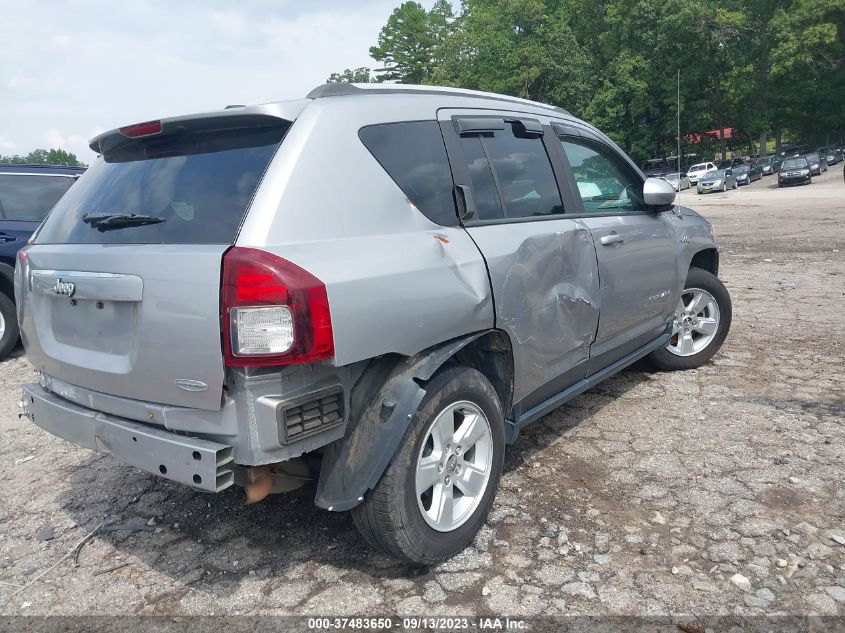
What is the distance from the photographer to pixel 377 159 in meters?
2.61

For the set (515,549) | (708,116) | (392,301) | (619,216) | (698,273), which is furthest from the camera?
(708,116)

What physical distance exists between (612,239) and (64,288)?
9.07 feet

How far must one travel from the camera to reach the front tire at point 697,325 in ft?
16.4

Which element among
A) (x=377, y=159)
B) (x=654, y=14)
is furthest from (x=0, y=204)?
(x=654, y=14)

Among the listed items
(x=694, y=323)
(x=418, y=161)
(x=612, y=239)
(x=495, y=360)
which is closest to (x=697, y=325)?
(x=694, y=323)

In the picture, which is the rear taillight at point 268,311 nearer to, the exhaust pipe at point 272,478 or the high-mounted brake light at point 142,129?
the exhaust pipe at point 272,478

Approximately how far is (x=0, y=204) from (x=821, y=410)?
24.7 ft

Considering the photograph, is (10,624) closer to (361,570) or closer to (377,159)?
(361,570)

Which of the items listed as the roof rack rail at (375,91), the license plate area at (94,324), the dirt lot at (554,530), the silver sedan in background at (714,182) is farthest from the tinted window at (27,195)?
the silver sedan in background at (714,182)

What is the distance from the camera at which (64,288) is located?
2.59 m

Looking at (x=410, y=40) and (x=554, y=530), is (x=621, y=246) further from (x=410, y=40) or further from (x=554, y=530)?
(x=410, y=40)

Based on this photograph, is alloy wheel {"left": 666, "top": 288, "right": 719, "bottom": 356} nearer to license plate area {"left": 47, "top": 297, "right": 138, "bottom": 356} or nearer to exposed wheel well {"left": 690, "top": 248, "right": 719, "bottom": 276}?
exposed wheel well {"left": 690, "top": 248, "right": 719, "bottom": 276}

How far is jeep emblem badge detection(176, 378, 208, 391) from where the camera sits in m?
2.22

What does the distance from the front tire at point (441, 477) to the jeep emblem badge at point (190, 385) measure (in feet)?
2.38
